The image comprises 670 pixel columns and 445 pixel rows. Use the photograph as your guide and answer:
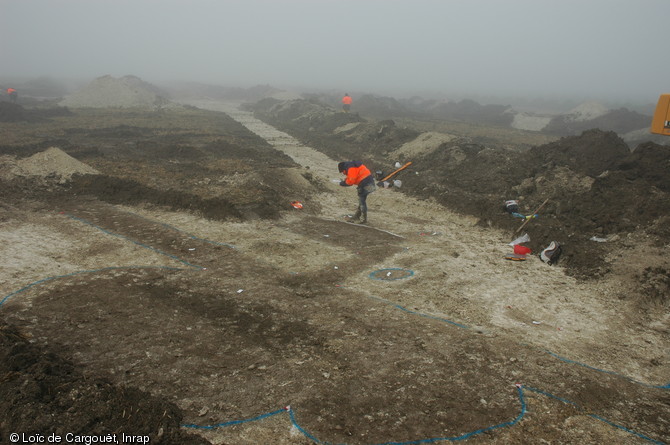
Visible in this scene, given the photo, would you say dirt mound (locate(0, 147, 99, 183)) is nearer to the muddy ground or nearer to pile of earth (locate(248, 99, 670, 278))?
the muddy ground

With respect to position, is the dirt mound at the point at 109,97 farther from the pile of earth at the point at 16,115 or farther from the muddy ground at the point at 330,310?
the muddy ground at the point at 330,310

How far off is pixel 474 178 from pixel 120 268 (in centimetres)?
1323

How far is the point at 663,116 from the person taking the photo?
443 inches

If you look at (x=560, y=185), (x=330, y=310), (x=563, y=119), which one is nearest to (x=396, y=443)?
(x=330, y=310)

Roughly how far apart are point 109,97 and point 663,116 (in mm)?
48653

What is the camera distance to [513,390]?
4.79 metres

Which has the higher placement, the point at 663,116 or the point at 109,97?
the point at 109,97

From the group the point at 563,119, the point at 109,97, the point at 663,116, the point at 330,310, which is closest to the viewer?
the point at 330,310

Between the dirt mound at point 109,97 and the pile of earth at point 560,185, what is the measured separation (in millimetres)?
32442

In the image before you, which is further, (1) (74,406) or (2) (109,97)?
(2) (109,97)

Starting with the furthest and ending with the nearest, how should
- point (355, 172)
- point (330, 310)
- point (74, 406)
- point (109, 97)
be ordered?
point (109, 97), point (355, 172), point (330, 310), point (74, 406)

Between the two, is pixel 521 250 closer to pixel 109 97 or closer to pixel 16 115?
pixel 16 115

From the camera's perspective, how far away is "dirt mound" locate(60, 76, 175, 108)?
4194 cm

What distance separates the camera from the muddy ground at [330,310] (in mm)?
4188
